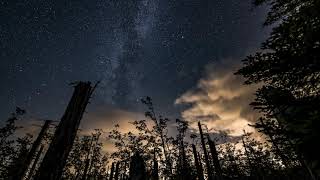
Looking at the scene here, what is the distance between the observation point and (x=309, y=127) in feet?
9.05

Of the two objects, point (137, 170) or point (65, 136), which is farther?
point (137, 170)

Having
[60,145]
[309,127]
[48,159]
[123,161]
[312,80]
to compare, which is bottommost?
[309,127]

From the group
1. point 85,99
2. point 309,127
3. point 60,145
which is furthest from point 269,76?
point 60,145

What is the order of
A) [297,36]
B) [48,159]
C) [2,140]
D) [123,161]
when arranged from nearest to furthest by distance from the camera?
[297,36], [48,159], [2,140], [123,161]

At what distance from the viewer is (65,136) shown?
5.37 metres

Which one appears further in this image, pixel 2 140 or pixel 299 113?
pixel 2 140

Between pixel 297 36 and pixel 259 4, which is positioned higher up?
pixel 259 4

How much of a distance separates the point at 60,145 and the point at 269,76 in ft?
18.0

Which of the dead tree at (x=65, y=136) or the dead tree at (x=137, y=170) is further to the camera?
the dead tree at (x=137, y=170)

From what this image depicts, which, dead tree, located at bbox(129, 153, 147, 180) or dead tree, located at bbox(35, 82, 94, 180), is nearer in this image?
dead tree, located at bbox(35, 82, 94, 180)

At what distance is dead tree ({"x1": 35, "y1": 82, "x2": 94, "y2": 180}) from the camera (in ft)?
16.0

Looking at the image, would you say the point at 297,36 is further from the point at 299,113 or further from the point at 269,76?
the point at 299,113

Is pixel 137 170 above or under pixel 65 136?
under

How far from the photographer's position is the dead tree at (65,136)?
16.0 feet
